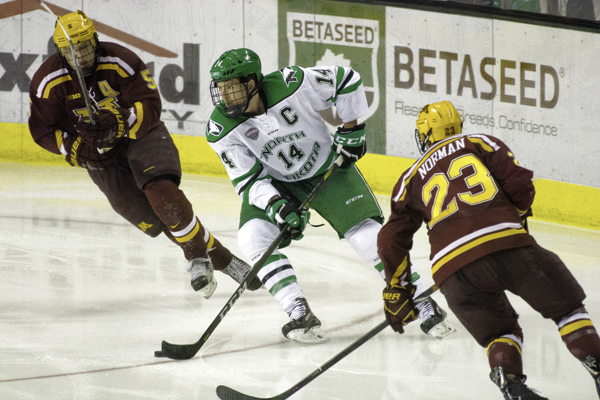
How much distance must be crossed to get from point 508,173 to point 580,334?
48cm

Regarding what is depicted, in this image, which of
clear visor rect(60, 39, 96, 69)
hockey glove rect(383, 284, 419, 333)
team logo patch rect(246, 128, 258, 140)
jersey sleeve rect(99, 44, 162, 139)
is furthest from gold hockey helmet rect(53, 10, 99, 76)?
hockey glove rect(383, 284, 419, 333)

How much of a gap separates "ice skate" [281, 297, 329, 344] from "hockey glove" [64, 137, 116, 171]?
1063 mm

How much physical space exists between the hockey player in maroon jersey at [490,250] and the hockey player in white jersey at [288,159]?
849 mm

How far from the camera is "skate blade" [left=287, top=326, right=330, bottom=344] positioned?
9.92 ft

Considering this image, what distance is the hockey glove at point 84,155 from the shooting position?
3285 mm

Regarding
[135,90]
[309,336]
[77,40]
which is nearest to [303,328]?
[309,336]

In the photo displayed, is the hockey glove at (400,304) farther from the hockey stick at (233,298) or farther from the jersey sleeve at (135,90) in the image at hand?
the jersey sleeve at (135,90)

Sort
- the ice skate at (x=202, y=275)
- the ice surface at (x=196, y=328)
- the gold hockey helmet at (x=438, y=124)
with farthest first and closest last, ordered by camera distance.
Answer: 1. the ice skate at (x=202, y=275)
2. the ice surface at (x=196, y=328)
3. the gold hockey helmet at (x=438, y=124)

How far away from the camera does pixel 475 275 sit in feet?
6.98

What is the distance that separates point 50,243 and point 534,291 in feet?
10.2

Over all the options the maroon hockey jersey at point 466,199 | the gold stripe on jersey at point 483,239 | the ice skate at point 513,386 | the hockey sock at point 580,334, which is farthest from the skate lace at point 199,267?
the hockey sock at point 580,334

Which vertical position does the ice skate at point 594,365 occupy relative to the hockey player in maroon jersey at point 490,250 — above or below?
below

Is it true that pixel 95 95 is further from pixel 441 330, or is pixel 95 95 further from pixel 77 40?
pixel 441 330

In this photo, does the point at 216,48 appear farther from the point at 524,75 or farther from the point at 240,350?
the point at 240,350
